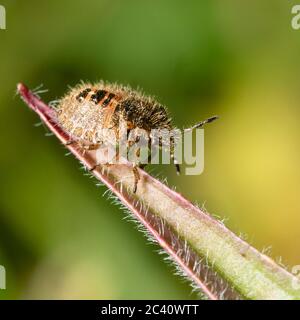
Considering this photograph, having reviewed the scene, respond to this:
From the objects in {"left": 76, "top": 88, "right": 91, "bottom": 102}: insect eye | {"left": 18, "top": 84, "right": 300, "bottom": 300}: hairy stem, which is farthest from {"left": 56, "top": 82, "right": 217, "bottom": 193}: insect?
{"left": 18, "top": 84, "right": 300, "bottom": 300}: hairy stem

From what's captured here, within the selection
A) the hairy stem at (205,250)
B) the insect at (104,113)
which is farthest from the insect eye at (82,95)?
the hairy stem at (205,250)

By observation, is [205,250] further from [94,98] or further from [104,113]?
[94,98]

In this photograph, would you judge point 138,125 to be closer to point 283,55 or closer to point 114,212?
point 114,212

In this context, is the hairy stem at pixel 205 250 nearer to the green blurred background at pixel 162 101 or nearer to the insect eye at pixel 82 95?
the insect eye at pixel 82 95

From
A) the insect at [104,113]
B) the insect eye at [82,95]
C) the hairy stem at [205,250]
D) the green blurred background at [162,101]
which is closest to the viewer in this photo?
the hairy stem at [205,250]

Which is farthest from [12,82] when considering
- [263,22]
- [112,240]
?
[263,22]

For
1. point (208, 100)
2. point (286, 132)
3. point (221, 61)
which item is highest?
point (221, 61)
